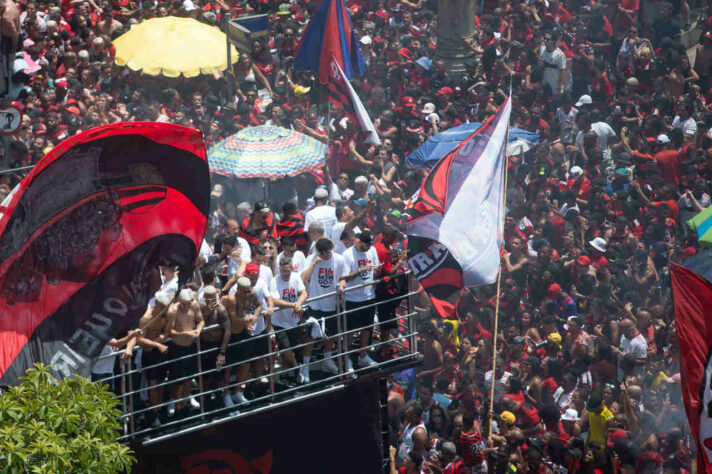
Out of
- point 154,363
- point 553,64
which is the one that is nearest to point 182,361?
point 154,363

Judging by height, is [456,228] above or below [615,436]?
above

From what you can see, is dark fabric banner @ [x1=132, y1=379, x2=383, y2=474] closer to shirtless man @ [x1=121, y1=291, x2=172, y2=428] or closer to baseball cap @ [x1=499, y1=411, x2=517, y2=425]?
shirtless man @ [x1=121, y1=291, x2=172, y2=428]

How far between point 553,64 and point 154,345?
14.9 metres

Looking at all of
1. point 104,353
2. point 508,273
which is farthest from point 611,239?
point 104,353

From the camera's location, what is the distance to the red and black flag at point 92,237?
1145cm

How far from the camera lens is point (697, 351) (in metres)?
12.0

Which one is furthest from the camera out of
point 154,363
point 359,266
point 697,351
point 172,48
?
point 172,48

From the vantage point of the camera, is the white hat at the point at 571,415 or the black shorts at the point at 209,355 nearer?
the black shorts at the point at 209,355

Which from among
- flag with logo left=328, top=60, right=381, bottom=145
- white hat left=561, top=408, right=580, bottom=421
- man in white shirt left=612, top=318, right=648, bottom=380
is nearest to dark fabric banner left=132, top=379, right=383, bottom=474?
white hat left=561, top=408, right=580, bottom=421

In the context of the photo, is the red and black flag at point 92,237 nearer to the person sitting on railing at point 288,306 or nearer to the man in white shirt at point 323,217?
the person sitting on railing at point 288,306

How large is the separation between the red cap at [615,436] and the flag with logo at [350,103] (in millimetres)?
6885

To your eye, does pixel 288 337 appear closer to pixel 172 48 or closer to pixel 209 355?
pixel 209 355

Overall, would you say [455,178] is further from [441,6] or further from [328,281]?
[441,6]

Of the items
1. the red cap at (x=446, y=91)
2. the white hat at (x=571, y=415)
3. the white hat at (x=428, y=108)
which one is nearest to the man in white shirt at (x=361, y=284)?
the white hat at (x=571, y=415)
